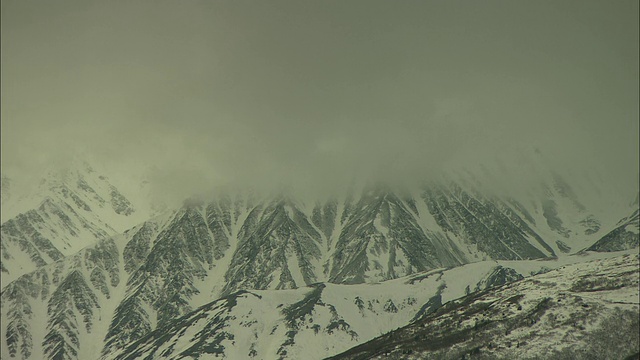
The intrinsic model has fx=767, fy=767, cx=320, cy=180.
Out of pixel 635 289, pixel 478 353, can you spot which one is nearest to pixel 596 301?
pixel 635 289

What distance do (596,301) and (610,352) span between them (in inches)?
804

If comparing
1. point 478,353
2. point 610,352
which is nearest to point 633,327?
point 610,352

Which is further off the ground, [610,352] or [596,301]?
[596,301]

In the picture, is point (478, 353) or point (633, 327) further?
point (478, 353)

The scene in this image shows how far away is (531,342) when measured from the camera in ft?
636

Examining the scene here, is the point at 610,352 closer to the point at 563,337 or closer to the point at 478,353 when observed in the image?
the point at 563,337

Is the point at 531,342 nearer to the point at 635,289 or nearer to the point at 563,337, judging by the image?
the point at 563,337

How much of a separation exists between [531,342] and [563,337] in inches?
319

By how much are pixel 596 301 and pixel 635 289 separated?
10205 mm

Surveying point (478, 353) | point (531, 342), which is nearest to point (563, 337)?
point (531, 342)

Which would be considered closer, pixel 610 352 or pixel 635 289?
pixel 610 352

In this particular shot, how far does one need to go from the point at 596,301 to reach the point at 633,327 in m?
17.5

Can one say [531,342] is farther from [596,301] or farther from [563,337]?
[596,301]

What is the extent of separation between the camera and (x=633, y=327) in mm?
180375
